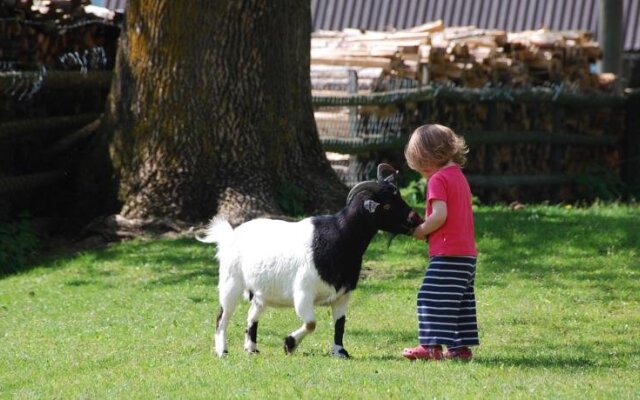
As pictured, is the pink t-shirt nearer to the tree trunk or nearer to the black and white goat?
the black and white goat

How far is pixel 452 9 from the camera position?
97.4 ft

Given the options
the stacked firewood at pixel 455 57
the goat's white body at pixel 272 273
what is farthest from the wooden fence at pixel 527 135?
the goat's white body at pixel 272 273

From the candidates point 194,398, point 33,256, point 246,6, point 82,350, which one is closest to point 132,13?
point 246,6

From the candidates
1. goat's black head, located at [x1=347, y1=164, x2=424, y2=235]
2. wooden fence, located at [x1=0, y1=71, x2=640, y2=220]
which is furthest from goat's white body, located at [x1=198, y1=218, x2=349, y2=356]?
wooden fence, located at [x1=0, y1=71, x2=640, y2=220]

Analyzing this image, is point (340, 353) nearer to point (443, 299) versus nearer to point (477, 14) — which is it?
point (443, 299)

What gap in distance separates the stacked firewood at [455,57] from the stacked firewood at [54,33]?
3.41 metres

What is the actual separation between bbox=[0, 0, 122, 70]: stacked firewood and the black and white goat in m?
7.04

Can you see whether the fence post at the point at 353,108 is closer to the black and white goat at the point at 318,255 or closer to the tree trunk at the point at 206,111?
the tree trunk at the point at 206,111

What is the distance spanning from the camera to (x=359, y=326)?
10047 mm

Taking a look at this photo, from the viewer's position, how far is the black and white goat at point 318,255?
8234 millimetres

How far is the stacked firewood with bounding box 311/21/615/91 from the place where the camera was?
1823 centimetres

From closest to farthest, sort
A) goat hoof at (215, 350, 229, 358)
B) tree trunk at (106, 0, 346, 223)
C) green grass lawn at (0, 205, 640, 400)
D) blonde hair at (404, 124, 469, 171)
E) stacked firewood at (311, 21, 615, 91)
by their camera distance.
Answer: green grass lawn at (0, 205, 640, 400) < blonde hair at (404, 124, 469, 171) < goat hoof at (215, 350, 229, 358) < tree trunk at (106, 0, 346, 223) < stacked firewood at (311, 21, 615, 91)

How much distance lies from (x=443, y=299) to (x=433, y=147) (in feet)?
3.18

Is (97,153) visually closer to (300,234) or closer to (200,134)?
(200,134)
